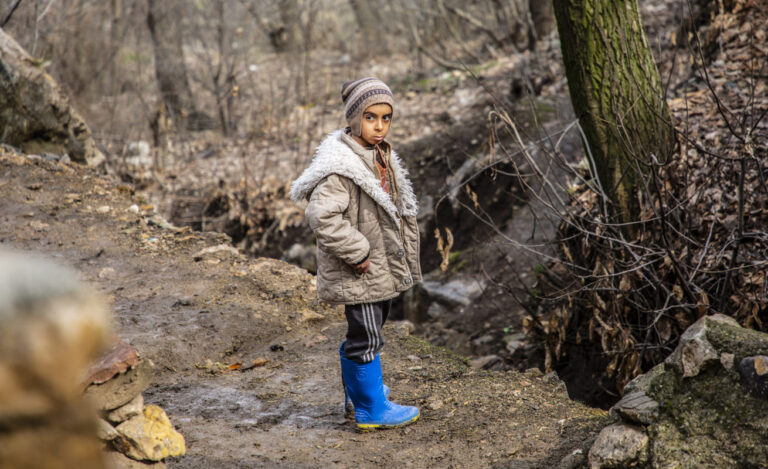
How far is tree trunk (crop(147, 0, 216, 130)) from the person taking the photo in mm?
12617

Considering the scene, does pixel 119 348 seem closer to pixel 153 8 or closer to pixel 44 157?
pixel 44 157

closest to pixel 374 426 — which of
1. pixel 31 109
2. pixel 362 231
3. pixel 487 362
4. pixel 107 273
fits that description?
pixel 362 231

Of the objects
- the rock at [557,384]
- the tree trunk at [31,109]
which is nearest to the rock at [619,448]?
the rock at [557,384]

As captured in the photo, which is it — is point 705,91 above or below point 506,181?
above

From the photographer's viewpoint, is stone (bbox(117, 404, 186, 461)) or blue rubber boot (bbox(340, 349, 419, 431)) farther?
blue rubber boot (bbox(340, 349, 419, 431))

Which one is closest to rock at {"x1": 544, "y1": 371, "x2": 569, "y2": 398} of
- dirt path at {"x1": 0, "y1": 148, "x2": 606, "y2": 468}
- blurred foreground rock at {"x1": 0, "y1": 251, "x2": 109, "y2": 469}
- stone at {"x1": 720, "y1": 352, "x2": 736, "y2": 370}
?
dirt path at {"x1": 0, "y1": 148, "x2": 606, "y2": 468}

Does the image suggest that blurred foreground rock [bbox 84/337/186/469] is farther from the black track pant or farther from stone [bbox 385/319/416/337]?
stone [bbox 385/319/416/337]

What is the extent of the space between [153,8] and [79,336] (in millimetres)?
13081

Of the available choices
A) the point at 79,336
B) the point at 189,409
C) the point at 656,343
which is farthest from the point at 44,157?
the point at 79,336

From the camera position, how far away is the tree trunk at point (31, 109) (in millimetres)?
8023

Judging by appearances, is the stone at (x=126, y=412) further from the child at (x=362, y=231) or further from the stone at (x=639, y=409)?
the stone at (x=639, y=409)

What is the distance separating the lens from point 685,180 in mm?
4137

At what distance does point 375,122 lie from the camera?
3.32 m

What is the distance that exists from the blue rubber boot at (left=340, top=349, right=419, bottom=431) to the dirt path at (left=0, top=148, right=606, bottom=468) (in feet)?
0.23
